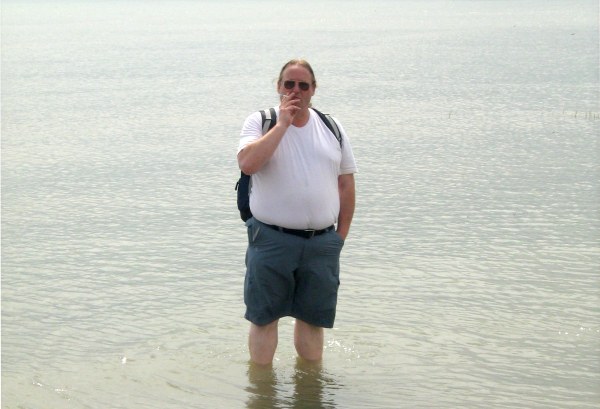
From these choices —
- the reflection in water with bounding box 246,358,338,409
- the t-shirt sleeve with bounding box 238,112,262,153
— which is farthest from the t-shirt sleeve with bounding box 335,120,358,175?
the reflection in water with bounding box 246,358,338,409

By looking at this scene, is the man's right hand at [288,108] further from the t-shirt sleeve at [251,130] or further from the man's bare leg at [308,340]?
the man's bare leg at [308,340]

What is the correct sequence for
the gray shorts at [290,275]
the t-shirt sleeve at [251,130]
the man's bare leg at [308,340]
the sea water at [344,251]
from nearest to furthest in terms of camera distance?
the t-shirt sleeve at [251,130] < the gray shorts at [290,275] < the man's bare leg at [308,340] < the sea water at [344,251]

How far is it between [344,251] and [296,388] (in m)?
3.15

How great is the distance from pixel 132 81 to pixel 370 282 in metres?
16.1

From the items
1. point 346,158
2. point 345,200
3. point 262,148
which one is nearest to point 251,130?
point 262,148

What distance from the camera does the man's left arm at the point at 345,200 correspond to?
246 inches

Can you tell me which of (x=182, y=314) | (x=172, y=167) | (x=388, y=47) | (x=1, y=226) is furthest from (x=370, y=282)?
(x=388, y=47)

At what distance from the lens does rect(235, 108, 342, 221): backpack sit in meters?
5.98

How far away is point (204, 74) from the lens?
25.4m

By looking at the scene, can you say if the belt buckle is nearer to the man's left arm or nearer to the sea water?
the man's left arm

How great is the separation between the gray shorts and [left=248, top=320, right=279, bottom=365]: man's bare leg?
0.40 ft

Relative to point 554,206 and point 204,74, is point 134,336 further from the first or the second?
point 204,74

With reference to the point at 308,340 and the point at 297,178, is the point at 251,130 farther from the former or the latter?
the point at 308,340

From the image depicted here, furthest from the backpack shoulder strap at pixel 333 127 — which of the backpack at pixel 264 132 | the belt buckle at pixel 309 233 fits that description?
the belt buckle at pixel 309 233
